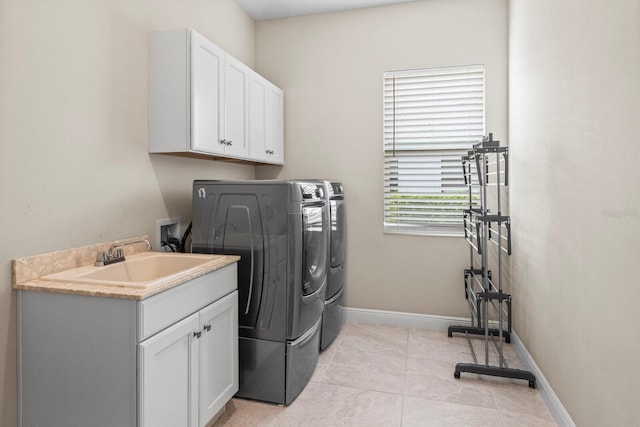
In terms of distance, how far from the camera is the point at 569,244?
70.4 inches

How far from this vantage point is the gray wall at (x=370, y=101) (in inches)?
122

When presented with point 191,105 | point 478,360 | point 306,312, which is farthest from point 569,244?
point 191,105

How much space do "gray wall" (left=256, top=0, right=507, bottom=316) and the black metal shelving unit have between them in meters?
0.22

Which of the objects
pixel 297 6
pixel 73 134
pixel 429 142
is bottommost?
pixel 73 134

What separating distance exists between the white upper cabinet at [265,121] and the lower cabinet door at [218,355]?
1.36 metres

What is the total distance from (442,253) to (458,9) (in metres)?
2.08

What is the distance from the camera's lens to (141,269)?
197cm

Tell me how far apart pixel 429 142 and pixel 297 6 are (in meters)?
1.70

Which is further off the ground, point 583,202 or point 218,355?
point 583,202

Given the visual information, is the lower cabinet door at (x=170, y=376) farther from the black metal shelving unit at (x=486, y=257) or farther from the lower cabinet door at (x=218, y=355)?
the black metal shelving unit at (x=486, y=257)

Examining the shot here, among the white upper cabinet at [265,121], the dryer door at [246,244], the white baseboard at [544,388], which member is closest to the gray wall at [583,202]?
the white baseboard at [544,388]

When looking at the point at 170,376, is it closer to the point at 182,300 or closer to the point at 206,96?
the point at 182,300

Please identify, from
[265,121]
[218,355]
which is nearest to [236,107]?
[265,121]

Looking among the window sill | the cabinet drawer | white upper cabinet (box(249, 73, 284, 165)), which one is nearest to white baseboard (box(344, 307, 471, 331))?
the window sill
